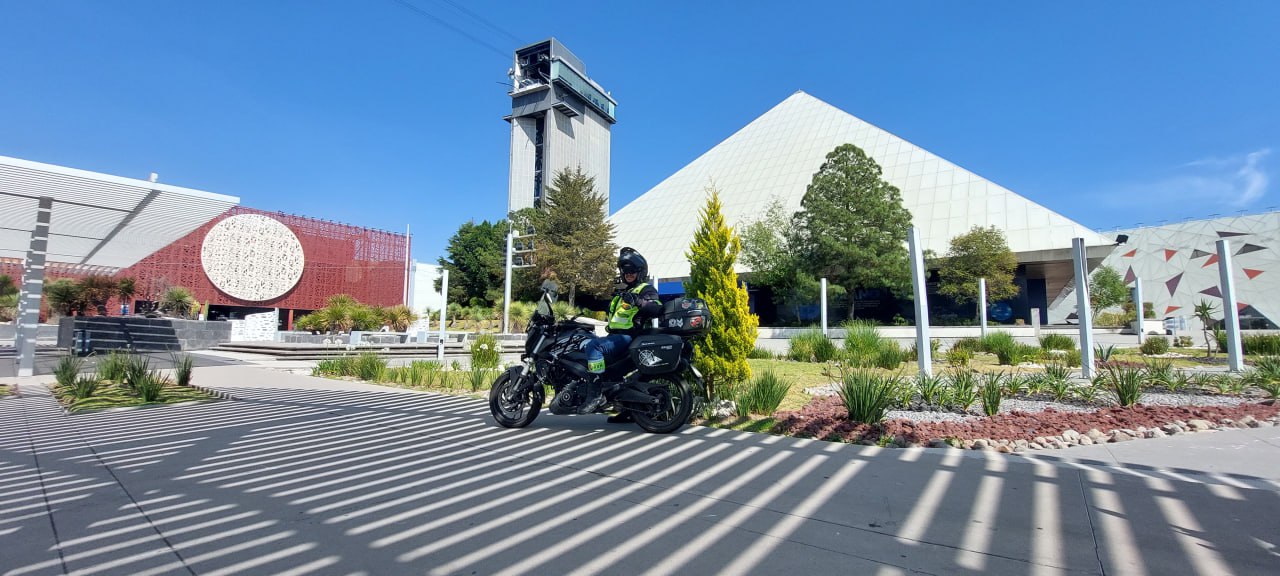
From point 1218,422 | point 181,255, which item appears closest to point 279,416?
point 1218,422

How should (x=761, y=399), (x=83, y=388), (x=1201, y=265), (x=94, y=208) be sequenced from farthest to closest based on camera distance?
(x=1201, y=265)
(x=94, y=208)
(x=83, y=388)
(x=761, y=399)

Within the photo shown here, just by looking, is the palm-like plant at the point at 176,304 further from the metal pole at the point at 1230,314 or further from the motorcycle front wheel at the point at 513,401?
the metal pole at the point at 1230,314

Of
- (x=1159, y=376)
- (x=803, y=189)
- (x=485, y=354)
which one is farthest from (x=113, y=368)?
(x=803, y=189)

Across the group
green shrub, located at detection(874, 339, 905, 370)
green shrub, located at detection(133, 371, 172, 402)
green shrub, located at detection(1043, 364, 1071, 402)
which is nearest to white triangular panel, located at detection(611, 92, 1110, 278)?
green shrub, located at detection(874, 339, 905, 370)

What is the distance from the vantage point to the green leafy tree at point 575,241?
1332 inches

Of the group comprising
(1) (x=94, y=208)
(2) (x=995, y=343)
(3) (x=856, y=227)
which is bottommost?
(2) (x=995, y=343)

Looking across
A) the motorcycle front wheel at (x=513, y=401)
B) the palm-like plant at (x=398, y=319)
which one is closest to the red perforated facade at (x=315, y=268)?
the palm-like plant at (x=398, y=319)

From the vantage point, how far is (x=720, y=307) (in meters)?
6.43

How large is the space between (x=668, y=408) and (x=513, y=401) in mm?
1454

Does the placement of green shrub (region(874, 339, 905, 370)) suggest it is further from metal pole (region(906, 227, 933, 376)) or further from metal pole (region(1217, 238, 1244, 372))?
metal pole (region(1217, 238, 1244, 372))

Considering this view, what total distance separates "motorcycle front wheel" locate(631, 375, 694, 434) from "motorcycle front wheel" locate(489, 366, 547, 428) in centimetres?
97

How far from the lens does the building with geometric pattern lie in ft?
122

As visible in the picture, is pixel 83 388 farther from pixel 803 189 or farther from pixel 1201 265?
pixel 1201 265

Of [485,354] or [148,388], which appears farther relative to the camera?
[485,354]
